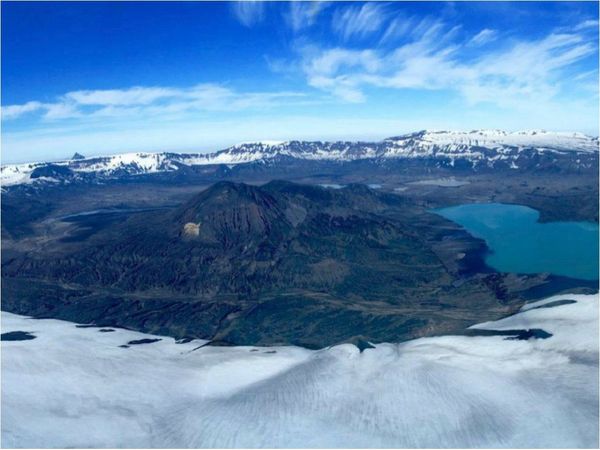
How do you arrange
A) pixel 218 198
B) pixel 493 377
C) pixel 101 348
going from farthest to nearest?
pixel 218 198 → pixel 101 348 → pixel 493 377

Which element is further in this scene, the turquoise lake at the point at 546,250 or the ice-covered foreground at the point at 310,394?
the turquoise lake at the point at 546,250

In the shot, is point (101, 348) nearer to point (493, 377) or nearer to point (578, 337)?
point (493, 377)

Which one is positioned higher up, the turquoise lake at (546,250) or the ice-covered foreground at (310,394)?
the ice-covered foreground at (310,394)

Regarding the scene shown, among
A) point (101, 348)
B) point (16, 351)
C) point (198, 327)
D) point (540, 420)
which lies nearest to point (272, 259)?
point (198, 327)

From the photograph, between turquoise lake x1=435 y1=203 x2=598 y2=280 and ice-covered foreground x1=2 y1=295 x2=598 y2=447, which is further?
turquoise lake x1=435 y1=203 x2=598 y2=280

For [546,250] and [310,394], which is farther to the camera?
[546,250]

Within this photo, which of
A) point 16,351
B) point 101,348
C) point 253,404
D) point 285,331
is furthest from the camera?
point 285,331

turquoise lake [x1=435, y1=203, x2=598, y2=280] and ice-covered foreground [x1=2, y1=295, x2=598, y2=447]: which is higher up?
ice-covered foreground [x1=2, y1=295, x2=598, y2=447]

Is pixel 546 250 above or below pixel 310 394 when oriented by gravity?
below
